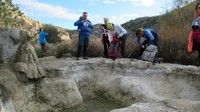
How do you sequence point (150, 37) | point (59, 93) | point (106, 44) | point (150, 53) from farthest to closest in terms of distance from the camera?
point (106, 44)
point (150, 53)
point (150, 37)
point (59, 93)

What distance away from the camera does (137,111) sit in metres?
8.17

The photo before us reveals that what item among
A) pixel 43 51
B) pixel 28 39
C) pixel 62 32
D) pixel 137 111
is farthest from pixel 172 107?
pixel 62 32

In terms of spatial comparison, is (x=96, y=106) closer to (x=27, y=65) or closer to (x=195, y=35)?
(x=27, y=65)

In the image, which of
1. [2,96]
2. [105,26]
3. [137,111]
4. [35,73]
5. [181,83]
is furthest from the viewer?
[105,26]

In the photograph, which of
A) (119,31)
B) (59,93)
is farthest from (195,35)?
(59,93)

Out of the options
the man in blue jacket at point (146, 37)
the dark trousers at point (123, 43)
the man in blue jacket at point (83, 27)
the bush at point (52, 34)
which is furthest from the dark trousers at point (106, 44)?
the bush at point (52, 34)

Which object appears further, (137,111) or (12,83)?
(12,83)

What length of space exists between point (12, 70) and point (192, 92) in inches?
170

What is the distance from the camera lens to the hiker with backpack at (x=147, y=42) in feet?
43.1

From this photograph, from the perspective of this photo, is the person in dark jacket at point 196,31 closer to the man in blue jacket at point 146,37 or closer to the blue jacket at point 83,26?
the man in blue jacket at point 146,37

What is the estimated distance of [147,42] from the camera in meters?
13.3

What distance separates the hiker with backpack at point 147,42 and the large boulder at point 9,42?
348 cm

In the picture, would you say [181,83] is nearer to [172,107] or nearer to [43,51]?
[172,107]

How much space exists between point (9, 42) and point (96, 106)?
8.24 ft
